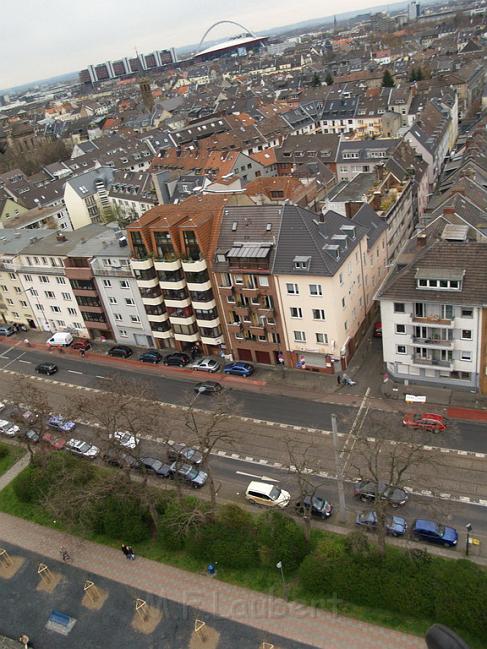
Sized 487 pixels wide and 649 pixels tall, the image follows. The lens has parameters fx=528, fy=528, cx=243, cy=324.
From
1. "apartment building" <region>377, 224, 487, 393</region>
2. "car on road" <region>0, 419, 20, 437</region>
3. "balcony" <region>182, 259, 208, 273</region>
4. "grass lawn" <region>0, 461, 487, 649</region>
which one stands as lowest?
"grass lawn" <region>0, 461, 487, 649</region>

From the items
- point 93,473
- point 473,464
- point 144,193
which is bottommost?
point 473,464

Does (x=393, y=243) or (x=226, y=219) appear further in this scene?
(x=393, y=243)

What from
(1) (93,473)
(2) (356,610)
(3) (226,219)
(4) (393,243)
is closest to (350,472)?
(2) (356,610)

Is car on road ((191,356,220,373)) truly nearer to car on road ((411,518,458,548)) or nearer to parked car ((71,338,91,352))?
parked car ((71,338,91,352))

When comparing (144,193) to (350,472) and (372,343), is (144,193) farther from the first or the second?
(350,472)

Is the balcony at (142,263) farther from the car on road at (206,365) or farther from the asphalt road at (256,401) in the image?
the asphalt road at (256,401)

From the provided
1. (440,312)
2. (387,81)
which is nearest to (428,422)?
(440,312)

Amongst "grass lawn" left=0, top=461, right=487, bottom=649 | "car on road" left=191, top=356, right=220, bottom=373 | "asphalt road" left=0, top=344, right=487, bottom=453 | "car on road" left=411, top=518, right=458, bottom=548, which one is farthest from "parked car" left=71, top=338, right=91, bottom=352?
"car on road" left=411, top=518, right=458, bottom=548
